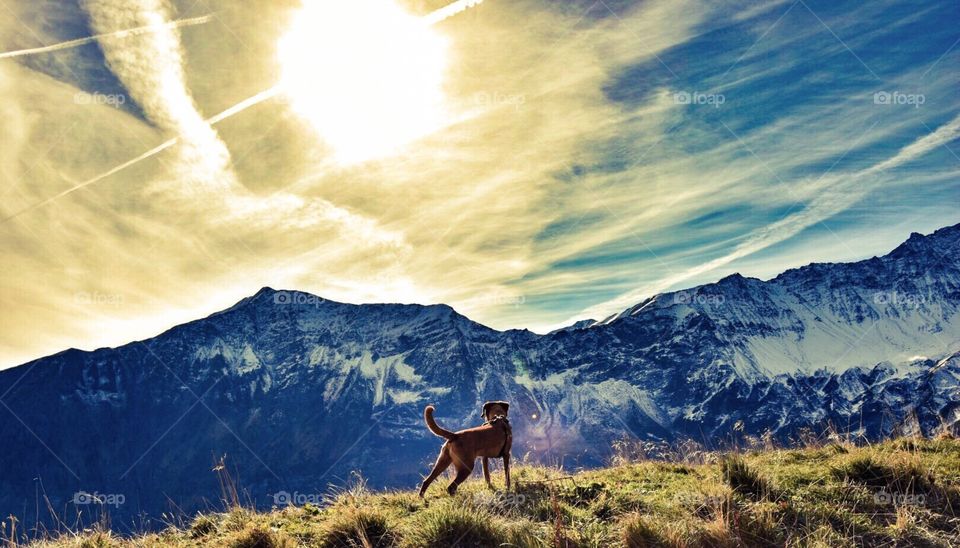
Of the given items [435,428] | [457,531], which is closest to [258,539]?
[457,531]

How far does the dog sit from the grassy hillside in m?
0.47

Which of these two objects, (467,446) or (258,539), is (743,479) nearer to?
(467,446)

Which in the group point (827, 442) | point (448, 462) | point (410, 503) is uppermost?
point (448, 462)

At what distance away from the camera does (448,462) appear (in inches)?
385

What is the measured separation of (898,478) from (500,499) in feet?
22.6

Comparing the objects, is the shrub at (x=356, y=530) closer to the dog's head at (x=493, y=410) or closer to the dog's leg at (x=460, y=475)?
the dog's leg at (x=460, y=475)

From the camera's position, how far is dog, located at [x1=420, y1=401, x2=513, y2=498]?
31.6ft

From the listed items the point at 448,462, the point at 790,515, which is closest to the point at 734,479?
the point at 790,515

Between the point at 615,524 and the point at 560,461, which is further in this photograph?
the point at 560,461

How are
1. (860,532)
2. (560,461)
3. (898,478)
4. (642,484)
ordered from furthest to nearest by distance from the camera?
1. (560,461)
2. (642,484)
3. (898,478)
4. (860,532)

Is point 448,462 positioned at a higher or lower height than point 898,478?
higher

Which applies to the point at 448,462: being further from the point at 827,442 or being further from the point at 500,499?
the point at 827,442

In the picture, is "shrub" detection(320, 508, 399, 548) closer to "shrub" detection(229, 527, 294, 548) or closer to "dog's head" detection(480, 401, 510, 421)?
"shrub" detection(229, 527, 294, 548)

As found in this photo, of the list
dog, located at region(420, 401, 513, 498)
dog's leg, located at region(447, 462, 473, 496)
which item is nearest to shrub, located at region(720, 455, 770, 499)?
dog, located at region(420, 401, 513, 498)
